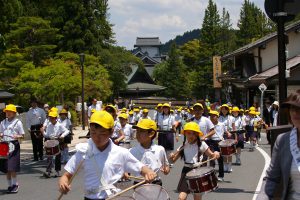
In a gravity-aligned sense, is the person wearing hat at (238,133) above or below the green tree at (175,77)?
below

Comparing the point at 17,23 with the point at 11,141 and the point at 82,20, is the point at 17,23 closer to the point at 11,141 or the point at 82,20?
the point at 82,20

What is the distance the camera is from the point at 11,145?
11406 mm

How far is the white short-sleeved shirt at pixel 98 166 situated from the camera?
469 centimetres

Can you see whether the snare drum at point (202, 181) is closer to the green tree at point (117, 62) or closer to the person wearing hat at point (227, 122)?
the person wearing hat at point (227, 122)

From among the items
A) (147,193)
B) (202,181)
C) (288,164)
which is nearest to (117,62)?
(202,181)

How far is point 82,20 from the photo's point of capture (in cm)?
4716

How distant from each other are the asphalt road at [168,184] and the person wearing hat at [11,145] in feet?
0.94

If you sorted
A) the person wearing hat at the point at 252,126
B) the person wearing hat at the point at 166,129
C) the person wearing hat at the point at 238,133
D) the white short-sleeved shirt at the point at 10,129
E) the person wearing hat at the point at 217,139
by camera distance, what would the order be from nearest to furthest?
1. the white short-sleeved shirt at the point at 10,129
2. the person wearing hat at the point at 217,139
3. the person wearing hat at the point at 238,133
4. the person wearing hat at the point at 166,129
5. the person wearing hat at the point at 252,126

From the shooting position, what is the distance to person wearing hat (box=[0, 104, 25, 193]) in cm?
1128

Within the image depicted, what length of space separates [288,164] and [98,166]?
172cm

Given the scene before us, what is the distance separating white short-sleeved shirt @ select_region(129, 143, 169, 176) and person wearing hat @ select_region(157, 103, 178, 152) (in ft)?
27.1

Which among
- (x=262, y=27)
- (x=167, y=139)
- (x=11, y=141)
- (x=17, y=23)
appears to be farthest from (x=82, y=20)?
(x=11, y=141)

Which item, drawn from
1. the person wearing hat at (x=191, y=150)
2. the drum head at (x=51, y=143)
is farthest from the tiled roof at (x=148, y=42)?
the person wearing hat at (x=191, y=150)

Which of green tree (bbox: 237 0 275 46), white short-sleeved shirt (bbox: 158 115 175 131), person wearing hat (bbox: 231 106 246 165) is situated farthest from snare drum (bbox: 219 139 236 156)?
green tree (bbox: 237 0 275 46)
